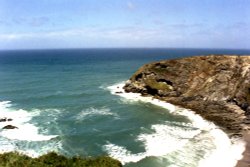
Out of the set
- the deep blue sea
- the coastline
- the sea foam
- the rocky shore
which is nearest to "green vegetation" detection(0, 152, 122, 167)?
the deep blue sea

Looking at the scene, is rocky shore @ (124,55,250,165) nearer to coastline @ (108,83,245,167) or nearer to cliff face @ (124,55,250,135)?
cliff face @ (124,55,250,135)

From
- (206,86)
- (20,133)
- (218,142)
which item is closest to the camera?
(218,142)

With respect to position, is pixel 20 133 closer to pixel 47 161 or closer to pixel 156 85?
pixel 47 161

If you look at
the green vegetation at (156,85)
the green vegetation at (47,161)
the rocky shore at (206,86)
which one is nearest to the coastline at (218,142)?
the rocky shore at (206,86)

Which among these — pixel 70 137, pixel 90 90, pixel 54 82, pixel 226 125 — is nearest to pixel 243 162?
pixel 226 125

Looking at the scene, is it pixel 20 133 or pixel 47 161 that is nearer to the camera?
pixel 47 161

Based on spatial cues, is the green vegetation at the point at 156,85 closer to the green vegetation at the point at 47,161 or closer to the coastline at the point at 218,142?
the coastline at the point at 218,142

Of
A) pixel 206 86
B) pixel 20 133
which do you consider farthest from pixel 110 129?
pixel 206 86
